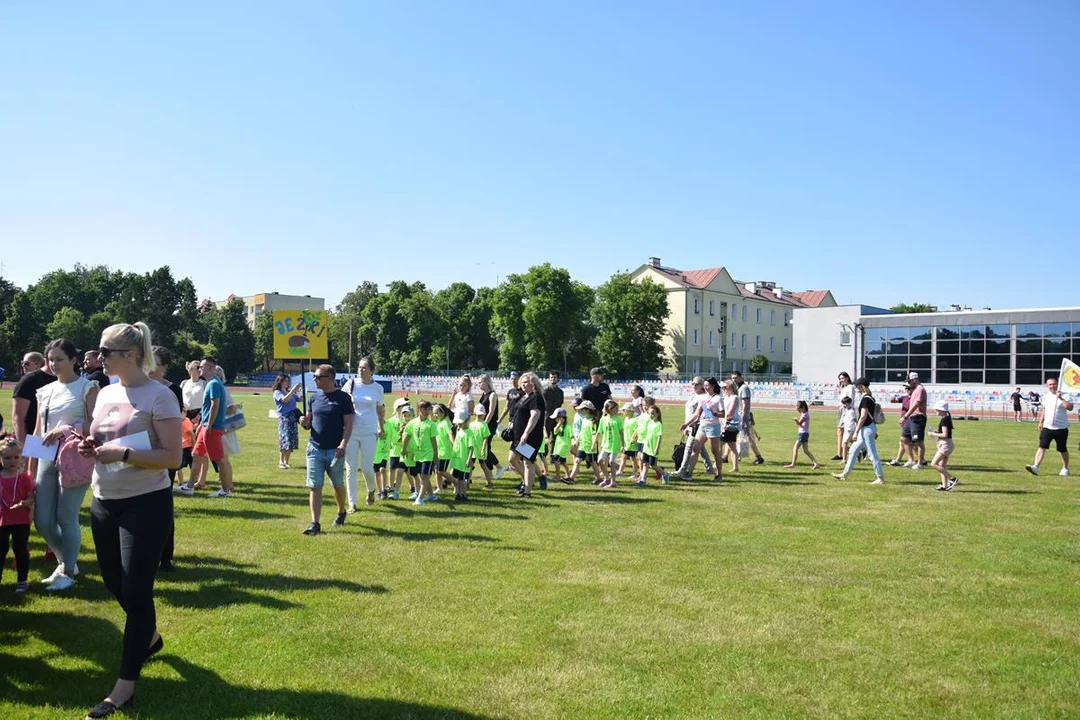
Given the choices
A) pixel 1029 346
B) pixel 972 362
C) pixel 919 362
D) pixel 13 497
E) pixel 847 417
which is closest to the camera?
pixel 13 497

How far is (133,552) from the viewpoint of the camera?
4.27 m

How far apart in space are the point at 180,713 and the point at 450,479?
7902mm

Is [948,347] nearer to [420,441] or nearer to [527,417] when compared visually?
[527,417]

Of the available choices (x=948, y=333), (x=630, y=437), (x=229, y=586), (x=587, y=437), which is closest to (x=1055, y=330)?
(x=948, y=333)

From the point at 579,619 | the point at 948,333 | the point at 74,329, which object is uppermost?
the point at 74,329

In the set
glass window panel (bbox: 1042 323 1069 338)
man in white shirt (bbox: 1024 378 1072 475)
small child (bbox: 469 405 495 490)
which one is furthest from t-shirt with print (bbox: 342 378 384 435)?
glass window panel (bbox: 1042 323 1069 338)

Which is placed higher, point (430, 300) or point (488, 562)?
point (430, 300)

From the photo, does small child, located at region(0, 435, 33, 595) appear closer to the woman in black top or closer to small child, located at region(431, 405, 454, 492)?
small child, located at region(431, 405, 454, 492)

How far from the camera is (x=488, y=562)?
310 inches

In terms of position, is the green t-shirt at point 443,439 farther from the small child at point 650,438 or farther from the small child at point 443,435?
the small child at point 650,438

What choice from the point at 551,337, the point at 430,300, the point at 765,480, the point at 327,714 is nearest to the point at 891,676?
the point at 327,714

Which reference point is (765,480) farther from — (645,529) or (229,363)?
(229,363)

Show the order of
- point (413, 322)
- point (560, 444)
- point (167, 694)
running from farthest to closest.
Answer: point (413, 322) → point (560, 444) → point (167, 694)

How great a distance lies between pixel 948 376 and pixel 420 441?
172 feet
